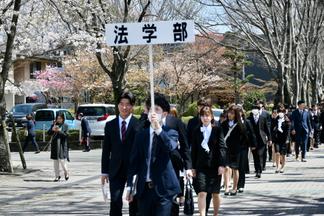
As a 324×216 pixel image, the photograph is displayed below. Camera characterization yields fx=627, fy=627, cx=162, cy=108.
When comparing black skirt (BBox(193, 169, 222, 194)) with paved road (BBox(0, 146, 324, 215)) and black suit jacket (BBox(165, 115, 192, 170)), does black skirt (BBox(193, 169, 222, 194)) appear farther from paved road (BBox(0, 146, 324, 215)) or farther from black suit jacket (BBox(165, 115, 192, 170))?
paved road (BBox(0, 146, 324, 215))

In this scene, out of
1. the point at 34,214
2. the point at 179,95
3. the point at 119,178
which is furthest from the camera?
the point at 179,95

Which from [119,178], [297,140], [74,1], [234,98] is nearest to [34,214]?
[119,178]

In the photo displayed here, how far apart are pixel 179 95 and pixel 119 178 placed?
35.6 m

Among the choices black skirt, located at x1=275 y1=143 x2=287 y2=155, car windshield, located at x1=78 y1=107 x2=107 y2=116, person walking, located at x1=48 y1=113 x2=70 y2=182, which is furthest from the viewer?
car windshield, located at x1=78 y1=107 x2=107 y2=116

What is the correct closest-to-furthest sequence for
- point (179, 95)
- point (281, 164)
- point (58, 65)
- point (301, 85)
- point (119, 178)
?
1. point (119, 178)
2. point (281, 164)
3. point (301, 85)
4. point (179, 95)
5. point (58, 65)

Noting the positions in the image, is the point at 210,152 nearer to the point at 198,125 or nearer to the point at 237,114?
the point at 198,125

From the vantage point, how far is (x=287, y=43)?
26.3m

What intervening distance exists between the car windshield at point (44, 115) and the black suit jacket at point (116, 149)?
24651 mm

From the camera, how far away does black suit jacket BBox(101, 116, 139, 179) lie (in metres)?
7.50

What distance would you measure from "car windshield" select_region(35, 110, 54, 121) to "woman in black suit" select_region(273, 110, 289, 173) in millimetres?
17488

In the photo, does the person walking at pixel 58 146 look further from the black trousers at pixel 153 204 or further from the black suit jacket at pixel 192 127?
the black trousers at pixel 153 204

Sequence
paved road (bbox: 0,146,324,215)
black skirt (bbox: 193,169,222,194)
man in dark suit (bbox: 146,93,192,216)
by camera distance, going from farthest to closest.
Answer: paved road (bbox: 0,146,324,215)
black skirt (bbox: 193,169,222,194)
man in dark suit (bbox: 146,93,192,216)

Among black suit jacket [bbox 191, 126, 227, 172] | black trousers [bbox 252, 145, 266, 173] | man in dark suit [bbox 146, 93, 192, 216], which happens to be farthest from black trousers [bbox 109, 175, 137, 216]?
black trousers [bbox 252, 145, 266, 173]

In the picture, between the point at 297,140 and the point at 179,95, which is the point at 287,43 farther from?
the point at 179,95
